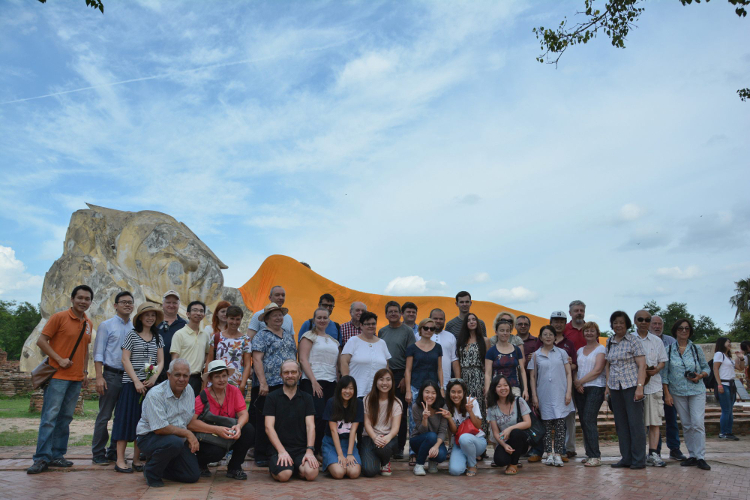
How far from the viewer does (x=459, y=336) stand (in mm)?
6551

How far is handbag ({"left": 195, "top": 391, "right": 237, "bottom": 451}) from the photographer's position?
16.1 ft

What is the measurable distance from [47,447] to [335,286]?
57.1ft

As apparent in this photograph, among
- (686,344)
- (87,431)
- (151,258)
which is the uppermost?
(151,258)

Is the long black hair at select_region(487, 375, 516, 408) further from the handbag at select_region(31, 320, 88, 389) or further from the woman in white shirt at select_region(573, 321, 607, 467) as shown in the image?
the handbag at select_region(31, 320, 88, 389)

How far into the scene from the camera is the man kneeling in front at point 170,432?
464cm

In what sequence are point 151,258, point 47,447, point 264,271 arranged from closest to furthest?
point 47,447 < point 151,258 < point 264,271

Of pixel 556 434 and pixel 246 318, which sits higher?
pixel 246 318

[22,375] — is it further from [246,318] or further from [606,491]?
[606,491]

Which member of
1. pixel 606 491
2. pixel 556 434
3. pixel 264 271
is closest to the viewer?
pixel 606 491

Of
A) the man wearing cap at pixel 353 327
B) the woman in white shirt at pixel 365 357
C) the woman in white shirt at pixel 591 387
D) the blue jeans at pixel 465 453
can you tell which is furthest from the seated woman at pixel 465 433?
the man wearing cap at pixel 353 327

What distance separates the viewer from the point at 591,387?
6051 mm

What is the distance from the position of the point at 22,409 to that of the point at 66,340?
7403mm

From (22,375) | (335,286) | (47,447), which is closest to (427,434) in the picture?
(47,447)

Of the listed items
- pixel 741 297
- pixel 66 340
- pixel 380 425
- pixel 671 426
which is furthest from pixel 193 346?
pixel 741 297
